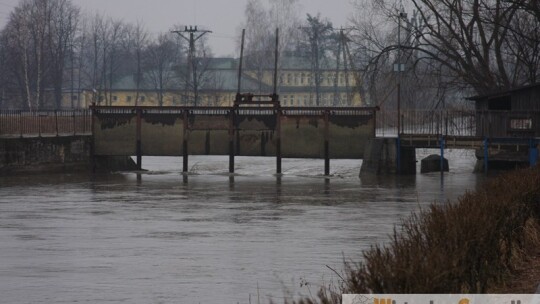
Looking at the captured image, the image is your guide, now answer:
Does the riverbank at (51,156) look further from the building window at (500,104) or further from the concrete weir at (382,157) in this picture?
the building window at (500,104)

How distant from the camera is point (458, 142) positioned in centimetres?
5109

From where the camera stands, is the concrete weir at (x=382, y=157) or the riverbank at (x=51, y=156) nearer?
the riverbank at (x=51, y=156)

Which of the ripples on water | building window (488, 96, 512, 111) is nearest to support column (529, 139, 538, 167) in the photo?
the ripples on water

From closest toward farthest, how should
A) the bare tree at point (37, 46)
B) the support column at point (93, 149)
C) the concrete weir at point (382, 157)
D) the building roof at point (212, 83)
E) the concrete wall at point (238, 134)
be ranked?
the concrete weir at point (382, 157), the concrete wall at point (238, 134), the support column at point (93, 149), the bare tree at point (37, 46), the building roof at point (212, 83)

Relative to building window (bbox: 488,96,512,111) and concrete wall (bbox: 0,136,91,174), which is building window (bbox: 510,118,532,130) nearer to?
building window (bbox: 488,96,512,111)

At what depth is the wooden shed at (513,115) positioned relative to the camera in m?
48.3

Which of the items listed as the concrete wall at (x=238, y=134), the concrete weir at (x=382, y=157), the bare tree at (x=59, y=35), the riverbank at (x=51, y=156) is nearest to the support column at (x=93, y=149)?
the riverbank at (x=51, y=156)

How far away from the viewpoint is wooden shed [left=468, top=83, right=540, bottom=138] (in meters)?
48.3

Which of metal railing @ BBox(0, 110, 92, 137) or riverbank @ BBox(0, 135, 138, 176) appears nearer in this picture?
riverbank @ BBox(0, 135, 138, 176)

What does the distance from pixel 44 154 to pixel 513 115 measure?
21013 millimetres

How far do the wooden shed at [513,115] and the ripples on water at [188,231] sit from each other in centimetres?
259

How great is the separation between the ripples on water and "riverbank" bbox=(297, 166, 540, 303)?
1.74 metres

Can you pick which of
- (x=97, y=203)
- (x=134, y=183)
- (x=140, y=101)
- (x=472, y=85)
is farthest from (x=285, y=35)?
(x=97, y=203)

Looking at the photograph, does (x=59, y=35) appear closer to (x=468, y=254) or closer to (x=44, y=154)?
(x=44, y=154)
